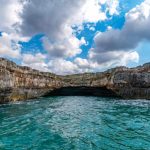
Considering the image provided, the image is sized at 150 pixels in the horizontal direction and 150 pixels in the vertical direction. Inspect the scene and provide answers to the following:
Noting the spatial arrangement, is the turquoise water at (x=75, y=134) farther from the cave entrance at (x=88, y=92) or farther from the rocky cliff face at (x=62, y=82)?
the cave entrance at (x=88, y=92)

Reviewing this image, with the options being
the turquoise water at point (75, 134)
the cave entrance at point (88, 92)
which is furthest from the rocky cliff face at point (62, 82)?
the turquoise water at point (75, 134)

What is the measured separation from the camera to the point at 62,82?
81750mm

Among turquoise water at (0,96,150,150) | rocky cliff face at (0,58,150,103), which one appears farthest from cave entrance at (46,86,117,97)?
turquoise water at (0,96,150,150)

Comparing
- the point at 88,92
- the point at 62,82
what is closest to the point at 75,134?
the point at 62,82

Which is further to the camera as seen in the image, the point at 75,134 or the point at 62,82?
the point at 62,82

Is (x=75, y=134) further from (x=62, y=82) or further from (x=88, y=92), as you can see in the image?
(x=88, y=92)

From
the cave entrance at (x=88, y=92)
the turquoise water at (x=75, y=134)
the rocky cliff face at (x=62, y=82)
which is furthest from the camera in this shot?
the cave entrance at (x=88, y=92)

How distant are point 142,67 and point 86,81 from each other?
726 inches

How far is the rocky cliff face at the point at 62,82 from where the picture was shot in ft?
188

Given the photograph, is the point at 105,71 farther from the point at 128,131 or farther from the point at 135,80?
the point at 128,131

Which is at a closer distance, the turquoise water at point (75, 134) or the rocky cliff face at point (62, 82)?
the turquoise water at point (75, 134)

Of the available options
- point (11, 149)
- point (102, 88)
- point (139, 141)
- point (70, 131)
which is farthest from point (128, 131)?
point (102, 88)

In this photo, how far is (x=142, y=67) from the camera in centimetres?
6912

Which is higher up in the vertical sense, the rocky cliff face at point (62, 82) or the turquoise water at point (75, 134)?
the rocky cliff face at point (62, 82)
